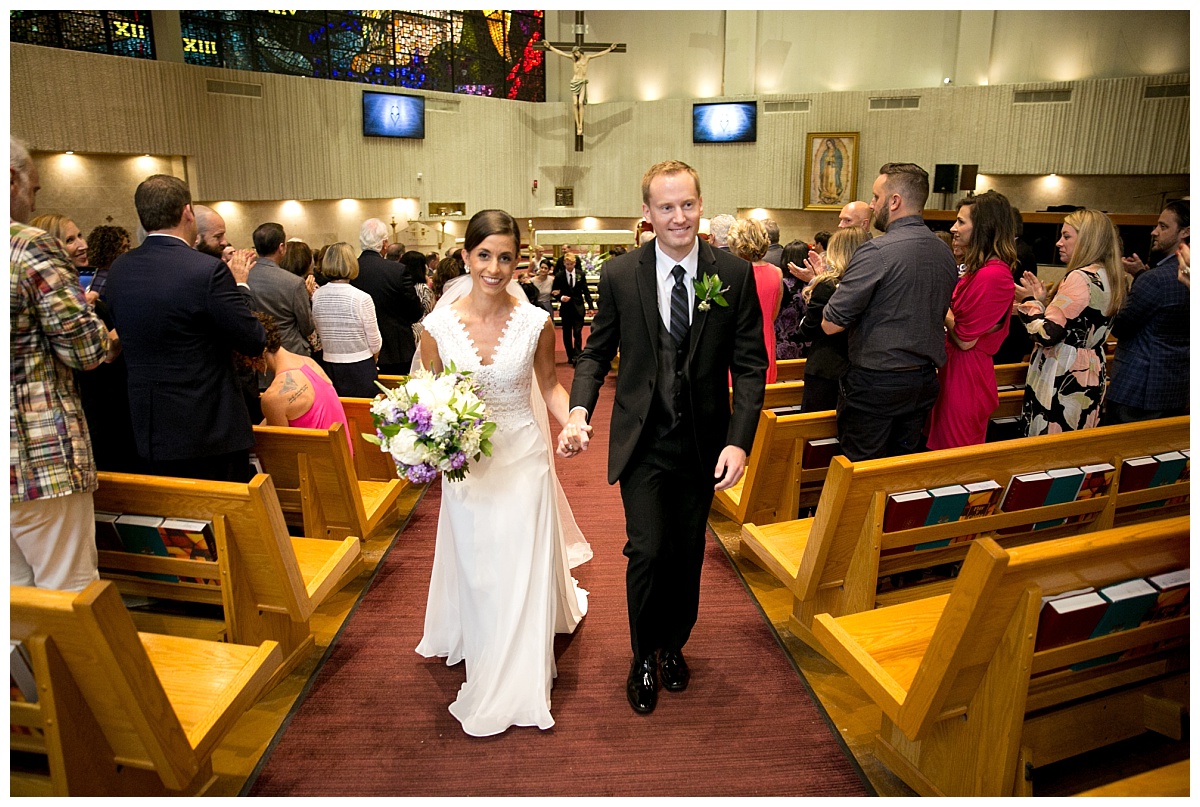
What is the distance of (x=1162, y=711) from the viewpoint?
233 cm

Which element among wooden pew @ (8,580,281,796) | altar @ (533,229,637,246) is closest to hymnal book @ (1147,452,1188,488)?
wooden pew @ (8,580,281,796)

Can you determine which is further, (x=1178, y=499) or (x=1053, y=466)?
(x=1178, y=499)

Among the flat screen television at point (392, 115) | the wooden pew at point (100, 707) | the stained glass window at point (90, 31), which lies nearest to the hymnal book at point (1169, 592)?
the wooden pew at point (100, 707)

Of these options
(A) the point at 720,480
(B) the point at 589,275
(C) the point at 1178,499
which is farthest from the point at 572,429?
(B) the point at 589,275

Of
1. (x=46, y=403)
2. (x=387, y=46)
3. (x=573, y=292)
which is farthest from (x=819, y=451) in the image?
(x=387, y=46)

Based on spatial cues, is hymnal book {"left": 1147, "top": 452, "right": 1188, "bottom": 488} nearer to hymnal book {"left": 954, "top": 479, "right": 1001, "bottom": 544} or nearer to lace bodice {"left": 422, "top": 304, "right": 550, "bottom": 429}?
hymnal book {"left": 954, "top": 479, "right": 1001, "bottom": 544}

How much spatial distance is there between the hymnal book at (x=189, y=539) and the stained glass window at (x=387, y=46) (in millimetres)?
11363

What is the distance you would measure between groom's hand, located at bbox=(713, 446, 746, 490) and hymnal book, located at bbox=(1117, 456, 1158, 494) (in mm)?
1666

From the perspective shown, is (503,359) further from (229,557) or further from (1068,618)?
(1068,618)

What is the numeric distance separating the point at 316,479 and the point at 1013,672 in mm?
2947

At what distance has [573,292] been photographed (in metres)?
9.78

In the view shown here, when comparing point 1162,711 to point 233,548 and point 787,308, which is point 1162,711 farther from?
point 787,308

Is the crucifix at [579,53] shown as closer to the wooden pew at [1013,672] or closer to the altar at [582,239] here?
the altar at [582,239]

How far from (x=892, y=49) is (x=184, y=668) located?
51.9 ft
